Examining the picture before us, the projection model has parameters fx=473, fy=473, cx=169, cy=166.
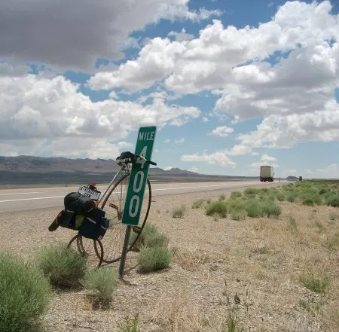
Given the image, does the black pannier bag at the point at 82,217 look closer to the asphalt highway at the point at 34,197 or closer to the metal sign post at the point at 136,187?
the metal sign post at the point at 136,187

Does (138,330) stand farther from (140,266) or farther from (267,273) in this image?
(267,273)

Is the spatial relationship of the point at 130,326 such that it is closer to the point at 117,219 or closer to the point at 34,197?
the point at 117,219

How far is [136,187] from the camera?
23.3ft

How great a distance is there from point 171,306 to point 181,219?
11206 millimetres

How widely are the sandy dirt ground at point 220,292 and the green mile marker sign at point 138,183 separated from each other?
3.09 feet

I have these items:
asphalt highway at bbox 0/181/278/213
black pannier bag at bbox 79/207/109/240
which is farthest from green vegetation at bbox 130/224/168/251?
asphalt highway at bbox 0/181/278/213

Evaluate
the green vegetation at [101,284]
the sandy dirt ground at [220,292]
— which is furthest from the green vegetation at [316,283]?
the green vegetation at [101,284]

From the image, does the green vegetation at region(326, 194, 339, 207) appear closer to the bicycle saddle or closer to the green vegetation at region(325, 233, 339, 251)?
the green vegetation at region(325, 233, 339, 251)

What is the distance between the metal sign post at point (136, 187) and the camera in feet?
23.1

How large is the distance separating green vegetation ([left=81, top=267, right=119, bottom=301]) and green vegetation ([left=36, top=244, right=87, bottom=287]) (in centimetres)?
49

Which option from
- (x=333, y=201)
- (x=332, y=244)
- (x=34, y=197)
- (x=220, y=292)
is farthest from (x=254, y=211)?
(x=34, y=197)

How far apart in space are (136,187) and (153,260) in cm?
124

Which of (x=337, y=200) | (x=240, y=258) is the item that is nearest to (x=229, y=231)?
(x=240, y=258)

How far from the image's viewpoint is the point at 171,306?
5.46m
